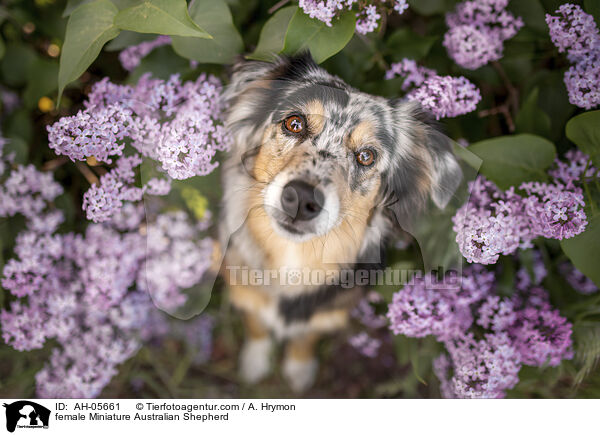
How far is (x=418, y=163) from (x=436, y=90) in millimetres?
227

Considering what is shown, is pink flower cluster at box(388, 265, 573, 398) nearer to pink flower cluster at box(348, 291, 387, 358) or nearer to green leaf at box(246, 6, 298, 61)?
pink flower cluster at box(348, 291, 387, 358)

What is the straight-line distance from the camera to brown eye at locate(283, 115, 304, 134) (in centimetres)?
117

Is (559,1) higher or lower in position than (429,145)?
higher

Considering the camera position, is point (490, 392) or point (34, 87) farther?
point (34, 87)

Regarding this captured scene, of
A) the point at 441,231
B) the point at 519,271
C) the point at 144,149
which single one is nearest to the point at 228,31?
the point at 144,149

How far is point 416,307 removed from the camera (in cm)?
141

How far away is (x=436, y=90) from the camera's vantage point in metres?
1.19

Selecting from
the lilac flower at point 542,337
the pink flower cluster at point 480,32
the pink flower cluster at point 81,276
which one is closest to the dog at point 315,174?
the pink flower cluster at point 81,276

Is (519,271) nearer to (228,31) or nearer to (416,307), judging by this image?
(416,307)

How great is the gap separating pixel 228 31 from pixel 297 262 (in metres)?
0.83

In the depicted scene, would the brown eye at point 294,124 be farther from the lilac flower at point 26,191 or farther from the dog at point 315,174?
the lilac flower at point 26,191

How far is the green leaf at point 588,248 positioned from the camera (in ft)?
3.97

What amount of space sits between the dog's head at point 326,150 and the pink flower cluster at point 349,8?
12 cm
